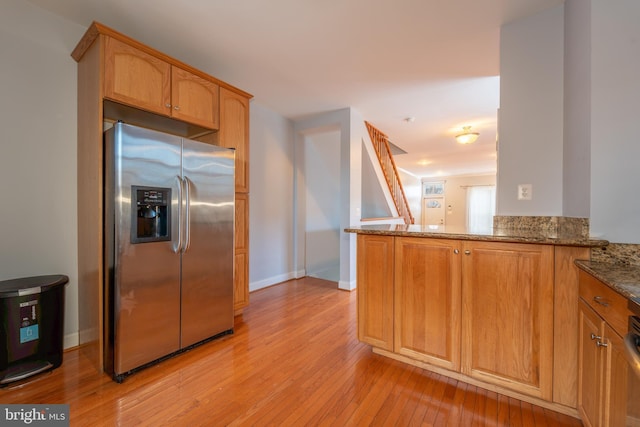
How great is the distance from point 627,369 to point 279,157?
13.3 feet

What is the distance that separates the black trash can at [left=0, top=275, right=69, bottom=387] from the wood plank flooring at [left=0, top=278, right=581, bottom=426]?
0.10 meters

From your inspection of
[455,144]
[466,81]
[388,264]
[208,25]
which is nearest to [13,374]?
[388,264]

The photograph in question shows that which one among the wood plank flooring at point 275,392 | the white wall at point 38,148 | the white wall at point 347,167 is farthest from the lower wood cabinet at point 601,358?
the white wall at point 38,148

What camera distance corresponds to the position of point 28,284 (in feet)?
6.02

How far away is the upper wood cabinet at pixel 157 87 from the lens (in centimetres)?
191

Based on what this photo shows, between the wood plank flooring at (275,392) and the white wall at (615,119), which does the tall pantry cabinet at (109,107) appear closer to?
the wood plank flooring at (275,392)

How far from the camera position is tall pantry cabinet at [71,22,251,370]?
1899 millimetres

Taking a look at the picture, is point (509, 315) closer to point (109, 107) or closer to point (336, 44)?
point (336, 44)

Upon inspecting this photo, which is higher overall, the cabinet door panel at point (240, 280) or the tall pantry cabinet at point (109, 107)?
the tall pantry cabinet at point (109, 107)

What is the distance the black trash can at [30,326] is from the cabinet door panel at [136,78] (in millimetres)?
1407

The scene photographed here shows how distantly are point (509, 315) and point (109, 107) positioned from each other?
3.22 meters

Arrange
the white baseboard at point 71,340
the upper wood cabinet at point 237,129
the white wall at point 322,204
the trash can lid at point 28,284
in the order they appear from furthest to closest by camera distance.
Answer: the white wall at point 322,204
the upper wood cabinet at point 237,129
the white baseboard at point 71,340
the trash can lid at point 28,284

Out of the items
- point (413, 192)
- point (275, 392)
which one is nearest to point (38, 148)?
point (275, 392)

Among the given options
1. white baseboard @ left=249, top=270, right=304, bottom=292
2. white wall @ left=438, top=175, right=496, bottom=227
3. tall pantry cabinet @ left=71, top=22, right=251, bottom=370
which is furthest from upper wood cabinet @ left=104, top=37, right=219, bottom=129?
white wall @ left=438, top=175, right=496, bottom=227
